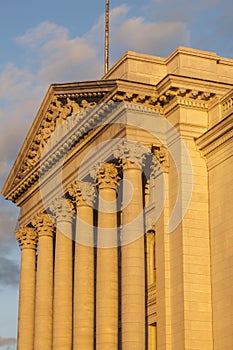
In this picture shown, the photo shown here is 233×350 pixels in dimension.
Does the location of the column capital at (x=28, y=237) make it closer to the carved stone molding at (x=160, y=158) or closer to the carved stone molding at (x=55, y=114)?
the carved stone molding at (x=55, y=114)

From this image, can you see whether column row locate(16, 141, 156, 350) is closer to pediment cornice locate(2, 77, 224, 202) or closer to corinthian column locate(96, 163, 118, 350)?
corinthian column locate(96, 163, 118, 350)

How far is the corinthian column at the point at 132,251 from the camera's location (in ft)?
152

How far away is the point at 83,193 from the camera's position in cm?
5469

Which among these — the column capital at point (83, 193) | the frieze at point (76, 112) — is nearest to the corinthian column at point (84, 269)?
the column capital at point (83, 193)

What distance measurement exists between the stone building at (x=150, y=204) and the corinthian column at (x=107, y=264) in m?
0.06

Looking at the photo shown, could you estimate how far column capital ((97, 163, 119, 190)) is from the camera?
5166 cm

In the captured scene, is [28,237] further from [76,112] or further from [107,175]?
[107,175]

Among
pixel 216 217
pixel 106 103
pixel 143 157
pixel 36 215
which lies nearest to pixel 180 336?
pixel 216 217

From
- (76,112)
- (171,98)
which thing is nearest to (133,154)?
(171,98)

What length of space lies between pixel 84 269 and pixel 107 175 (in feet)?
18.9

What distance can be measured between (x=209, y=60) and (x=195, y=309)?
14407mm

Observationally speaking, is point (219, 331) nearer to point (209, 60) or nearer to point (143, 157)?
point (143, 157)

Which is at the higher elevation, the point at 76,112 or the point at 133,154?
the point at 76,112

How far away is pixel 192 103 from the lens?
49094mm
